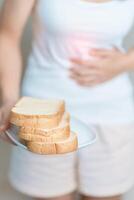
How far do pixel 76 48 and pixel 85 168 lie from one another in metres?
0.25

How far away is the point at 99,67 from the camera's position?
0.93m

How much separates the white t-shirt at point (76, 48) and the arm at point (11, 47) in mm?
24

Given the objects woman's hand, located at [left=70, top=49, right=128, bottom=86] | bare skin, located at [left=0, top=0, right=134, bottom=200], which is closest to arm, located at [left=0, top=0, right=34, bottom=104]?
bare skin, located at [left=0, top=0, right=134, bottom=200]

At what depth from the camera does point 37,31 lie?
3.01ft

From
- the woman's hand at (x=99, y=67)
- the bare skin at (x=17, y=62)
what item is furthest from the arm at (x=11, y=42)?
the woman's hand at (x=99, y=67)

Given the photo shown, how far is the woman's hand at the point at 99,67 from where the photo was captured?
0.92 meters

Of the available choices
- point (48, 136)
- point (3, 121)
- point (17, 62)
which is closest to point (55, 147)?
point (48, 136)

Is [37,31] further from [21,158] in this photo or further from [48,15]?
[21,158]

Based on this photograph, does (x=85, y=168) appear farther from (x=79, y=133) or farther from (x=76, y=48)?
(x=76, y=48)

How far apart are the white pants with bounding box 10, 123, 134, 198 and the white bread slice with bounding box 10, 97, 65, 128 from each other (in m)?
0.11

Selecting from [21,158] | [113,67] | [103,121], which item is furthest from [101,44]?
[21,158]

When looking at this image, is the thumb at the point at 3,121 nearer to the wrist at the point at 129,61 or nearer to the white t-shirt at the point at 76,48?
the white t-shirt at the point at 76,48

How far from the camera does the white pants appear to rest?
95 cm

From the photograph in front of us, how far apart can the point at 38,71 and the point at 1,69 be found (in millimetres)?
78
